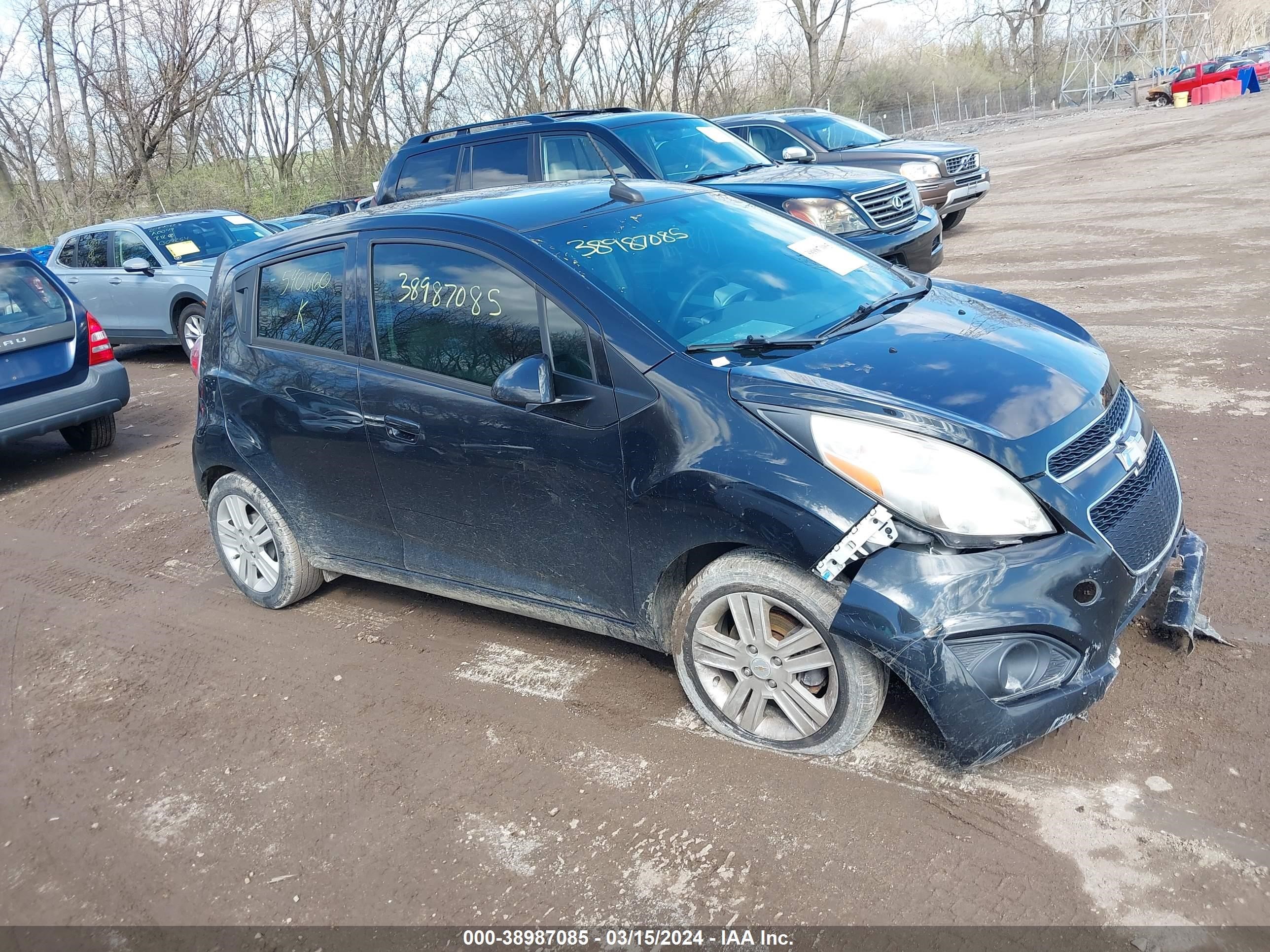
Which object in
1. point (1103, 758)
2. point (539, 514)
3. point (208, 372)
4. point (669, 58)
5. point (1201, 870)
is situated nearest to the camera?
point (1201, 870)

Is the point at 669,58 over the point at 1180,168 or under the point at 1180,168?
over

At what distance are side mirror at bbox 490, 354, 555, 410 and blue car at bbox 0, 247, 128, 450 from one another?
6.11 m

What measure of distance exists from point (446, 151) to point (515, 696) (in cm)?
741

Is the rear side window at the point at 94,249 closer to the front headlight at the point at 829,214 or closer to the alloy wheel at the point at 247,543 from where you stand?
the front headlight at the point at 829,214

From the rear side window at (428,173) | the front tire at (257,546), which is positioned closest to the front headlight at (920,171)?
the rear side window at (428,173)

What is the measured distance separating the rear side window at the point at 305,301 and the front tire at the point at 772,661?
1.99m

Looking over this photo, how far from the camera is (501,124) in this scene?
1036 centimetres

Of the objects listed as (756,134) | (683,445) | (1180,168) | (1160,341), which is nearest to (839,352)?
(683,445)

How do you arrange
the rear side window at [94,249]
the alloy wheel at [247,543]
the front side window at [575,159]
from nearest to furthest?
the alloy wheel at [247,543] < the front side window at [575,159] < the rear side window at [94,249]

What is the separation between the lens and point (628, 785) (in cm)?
355

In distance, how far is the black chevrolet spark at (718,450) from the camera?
3.10 m

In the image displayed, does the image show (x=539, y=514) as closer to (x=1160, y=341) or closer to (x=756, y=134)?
(x=1160, y=341)

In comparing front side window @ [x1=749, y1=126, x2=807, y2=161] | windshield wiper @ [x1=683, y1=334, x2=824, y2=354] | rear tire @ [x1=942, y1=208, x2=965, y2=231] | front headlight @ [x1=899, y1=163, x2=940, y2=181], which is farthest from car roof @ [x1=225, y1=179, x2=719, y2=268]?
rear tire @ [x1=942, y1=208, x2=965, y2=231]

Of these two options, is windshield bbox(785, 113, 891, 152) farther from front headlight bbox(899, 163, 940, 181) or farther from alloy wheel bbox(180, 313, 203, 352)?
alloy wheel bbox(180, 313, 203, 352)
